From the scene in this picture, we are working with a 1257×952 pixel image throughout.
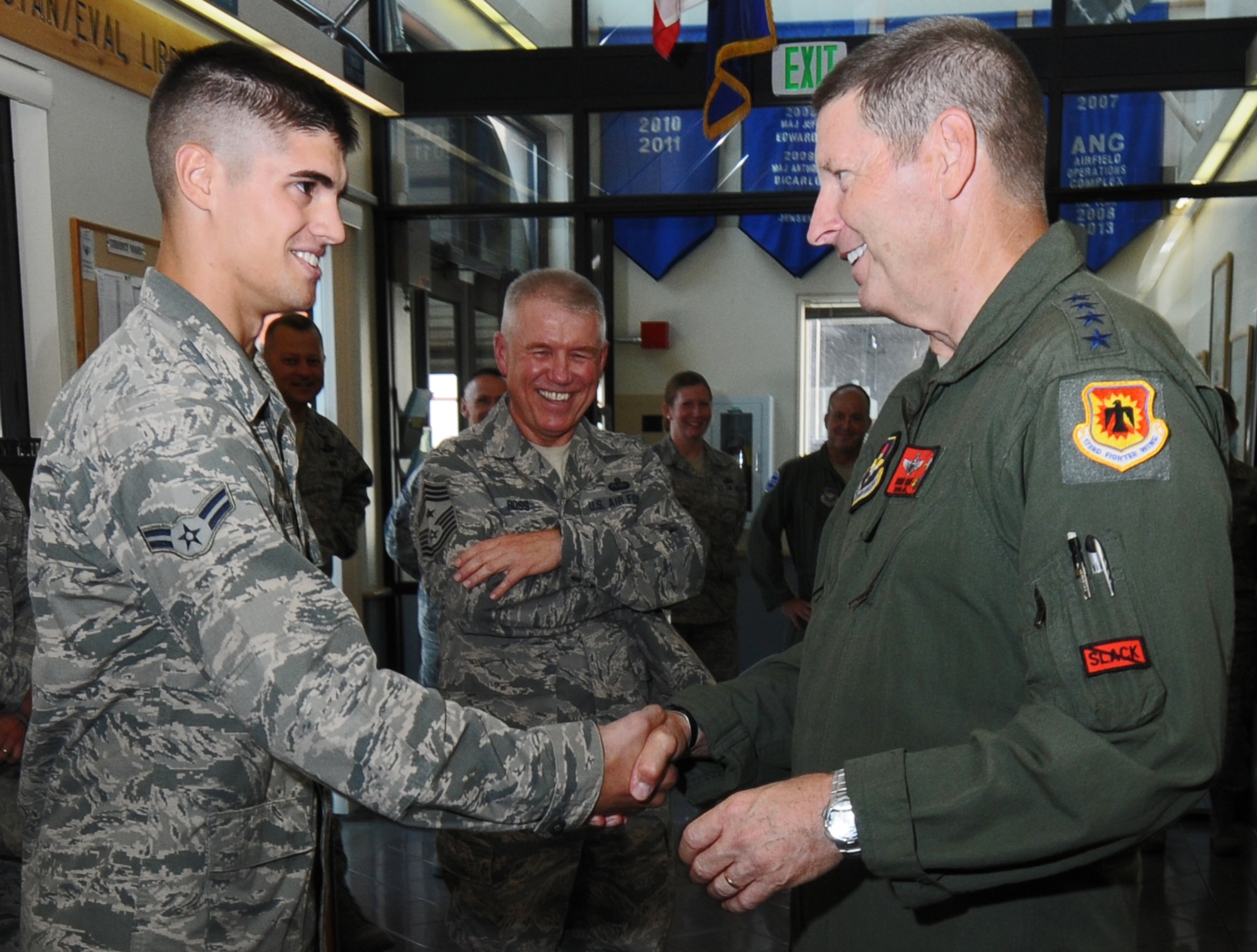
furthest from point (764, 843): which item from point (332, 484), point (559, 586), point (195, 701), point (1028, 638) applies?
point (332, 484)

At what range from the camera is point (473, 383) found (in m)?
4.86

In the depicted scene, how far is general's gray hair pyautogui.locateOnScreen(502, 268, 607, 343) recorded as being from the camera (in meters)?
2.63

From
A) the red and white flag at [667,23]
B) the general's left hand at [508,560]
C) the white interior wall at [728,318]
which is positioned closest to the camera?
the general's left hand at [508,560]

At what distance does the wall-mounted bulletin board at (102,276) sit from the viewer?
337 centimetres

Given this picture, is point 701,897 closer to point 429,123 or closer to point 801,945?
point 801,945

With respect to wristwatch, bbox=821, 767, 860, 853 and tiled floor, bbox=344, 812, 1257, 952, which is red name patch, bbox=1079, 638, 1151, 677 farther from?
tiled floor, bbox=344, 812, 1257, 952

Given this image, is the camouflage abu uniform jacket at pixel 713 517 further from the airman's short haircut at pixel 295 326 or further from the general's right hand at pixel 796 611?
the airman's short haircut at pixel 295 326

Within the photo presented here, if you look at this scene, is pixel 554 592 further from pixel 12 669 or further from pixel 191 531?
pixel 12 669

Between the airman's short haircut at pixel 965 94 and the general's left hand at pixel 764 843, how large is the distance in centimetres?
76

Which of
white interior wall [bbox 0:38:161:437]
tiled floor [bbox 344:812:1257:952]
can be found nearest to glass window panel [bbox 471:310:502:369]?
white interior wall [bbox 0:38:161:437]

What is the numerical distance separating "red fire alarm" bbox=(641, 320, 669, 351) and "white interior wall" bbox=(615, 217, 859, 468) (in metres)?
0.03

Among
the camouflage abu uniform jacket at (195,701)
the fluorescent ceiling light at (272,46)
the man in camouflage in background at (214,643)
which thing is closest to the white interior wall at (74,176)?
the fluorescent ceiling light at (272,46)

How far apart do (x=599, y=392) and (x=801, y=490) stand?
A: 1331 millimetres

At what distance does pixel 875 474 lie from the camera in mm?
1407
